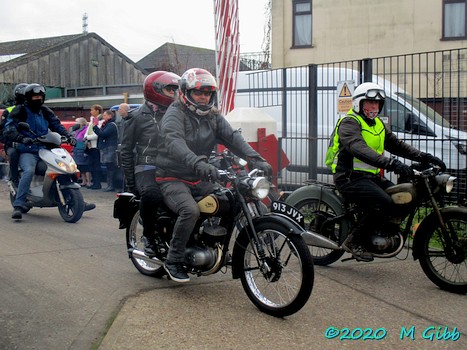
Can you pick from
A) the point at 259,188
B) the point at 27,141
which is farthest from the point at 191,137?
the point at 27,141

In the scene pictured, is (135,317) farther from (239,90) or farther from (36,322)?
(239,90)

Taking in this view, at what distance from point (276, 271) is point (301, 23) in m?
17.8

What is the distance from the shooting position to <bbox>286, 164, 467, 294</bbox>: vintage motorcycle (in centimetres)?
550

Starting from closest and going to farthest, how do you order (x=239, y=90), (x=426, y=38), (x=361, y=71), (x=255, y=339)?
(x=255, y=339)
(x=361, y=71)
(x=239, y=90)
(x=426, y=38)

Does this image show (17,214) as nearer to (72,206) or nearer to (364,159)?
(72,206)

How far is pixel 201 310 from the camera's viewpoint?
504 centimetres

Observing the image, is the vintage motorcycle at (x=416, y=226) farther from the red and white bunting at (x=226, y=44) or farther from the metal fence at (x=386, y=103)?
the red and white bunting at (x=226, y=44)

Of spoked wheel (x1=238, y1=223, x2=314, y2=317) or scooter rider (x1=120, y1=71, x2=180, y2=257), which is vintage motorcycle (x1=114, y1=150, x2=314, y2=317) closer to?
spoked wheel (x1=238, y1=223, x2=314, y2=317)

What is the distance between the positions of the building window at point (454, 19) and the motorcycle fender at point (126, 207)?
1625 centimetres

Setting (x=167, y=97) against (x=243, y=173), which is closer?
(x=243, y=173)

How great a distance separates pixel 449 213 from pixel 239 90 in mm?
6911

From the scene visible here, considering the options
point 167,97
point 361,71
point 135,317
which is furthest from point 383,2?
point 135,317

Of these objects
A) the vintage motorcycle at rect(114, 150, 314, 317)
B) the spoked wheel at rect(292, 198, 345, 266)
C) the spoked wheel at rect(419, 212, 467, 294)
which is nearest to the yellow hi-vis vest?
the spoked wheel at rect(292, 198, 345, 266)

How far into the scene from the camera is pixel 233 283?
19.1 feet
